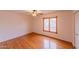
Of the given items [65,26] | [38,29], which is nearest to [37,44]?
[65,26]

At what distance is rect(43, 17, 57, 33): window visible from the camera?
519 cm

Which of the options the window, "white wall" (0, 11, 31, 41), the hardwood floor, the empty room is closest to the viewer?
the hardwood floor

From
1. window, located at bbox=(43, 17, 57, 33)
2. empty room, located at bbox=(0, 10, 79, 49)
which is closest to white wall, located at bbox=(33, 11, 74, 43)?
empty room, located at bbox=(0, 10, 79, 49)

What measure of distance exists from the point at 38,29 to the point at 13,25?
6.09ft

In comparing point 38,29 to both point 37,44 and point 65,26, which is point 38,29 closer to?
point 37,44

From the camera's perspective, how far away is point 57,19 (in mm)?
4898

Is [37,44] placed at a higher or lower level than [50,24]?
lower

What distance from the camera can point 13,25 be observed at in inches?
199

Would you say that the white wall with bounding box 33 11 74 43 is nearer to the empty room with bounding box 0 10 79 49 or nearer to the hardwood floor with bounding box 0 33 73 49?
the empty room with bounding box 0 10 79 49

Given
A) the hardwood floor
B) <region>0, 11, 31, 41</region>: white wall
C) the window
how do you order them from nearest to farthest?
the hardwood floor < <region>0, 11, 31, 41</region>: white wall < the window

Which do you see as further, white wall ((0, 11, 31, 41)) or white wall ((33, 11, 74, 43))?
white wall ((0, 11, 31, 41))
